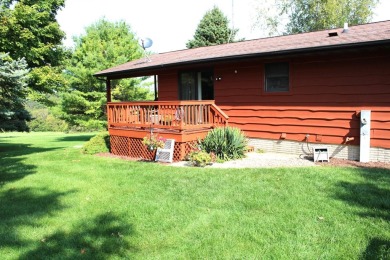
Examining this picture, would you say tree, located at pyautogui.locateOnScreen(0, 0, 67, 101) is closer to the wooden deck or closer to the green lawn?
the wooden deck

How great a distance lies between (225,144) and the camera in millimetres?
8742

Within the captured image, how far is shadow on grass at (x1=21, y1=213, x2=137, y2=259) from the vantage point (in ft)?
11.7

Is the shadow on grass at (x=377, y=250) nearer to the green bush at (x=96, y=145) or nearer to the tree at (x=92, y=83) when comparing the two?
the green bush at (x=96, y=145)

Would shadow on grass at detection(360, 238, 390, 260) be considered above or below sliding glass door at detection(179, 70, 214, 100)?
below

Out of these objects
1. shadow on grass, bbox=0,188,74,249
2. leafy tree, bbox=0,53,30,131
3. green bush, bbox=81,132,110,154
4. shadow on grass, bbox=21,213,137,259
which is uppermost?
leafy tree, bbox=0,53,30,131

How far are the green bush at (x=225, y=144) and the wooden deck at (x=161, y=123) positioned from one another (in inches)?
23.7

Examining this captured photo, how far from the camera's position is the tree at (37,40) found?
1245 centimetres

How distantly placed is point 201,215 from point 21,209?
2870 mm

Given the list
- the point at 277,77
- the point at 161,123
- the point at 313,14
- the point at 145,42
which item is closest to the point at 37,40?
the point at 145,42

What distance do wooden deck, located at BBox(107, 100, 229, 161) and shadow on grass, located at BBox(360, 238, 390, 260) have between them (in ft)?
19.4

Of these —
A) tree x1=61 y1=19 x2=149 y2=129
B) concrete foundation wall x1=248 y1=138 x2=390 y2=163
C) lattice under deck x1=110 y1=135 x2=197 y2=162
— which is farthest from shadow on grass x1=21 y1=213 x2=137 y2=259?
tree x1=61 y1=19 x2=149 y2=129

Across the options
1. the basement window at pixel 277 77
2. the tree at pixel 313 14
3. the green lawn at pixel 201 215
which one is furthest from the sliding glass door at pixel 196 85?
the tree at pixel 313 14

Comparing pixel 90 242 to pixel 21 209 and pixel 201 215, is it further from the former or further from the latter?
pixel 21 209

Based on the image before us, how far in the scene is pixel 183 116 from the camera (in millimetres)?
9000
